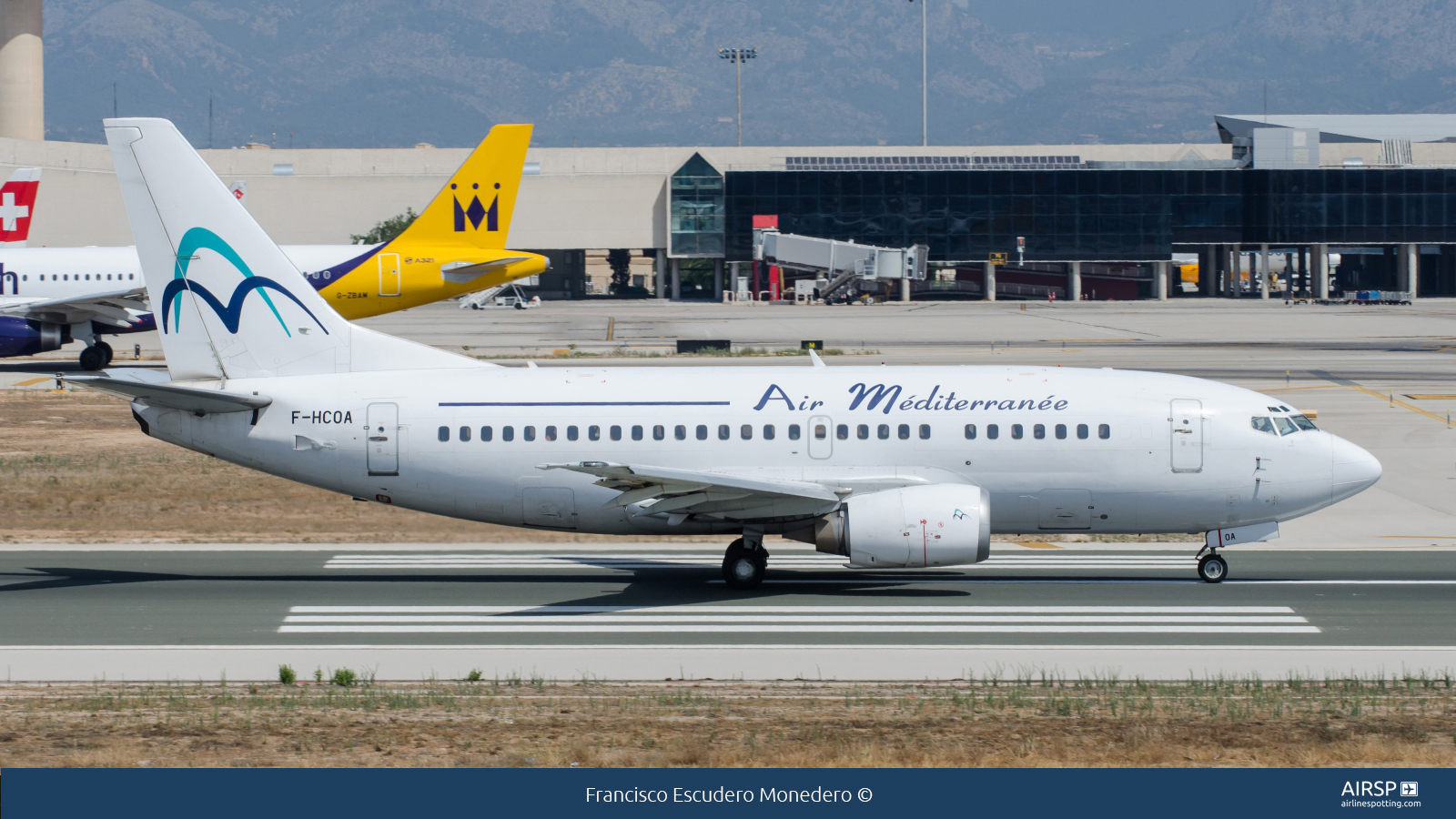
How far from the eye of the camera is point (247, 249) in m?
26.8

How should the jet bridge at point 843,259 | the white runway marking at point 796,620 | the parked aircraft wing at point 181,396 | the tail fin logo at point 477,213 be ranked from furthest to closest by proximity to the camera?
the jet bridge at point 843,259, the tail fin logo at point 477,213, the parked aircraft wing at point 181,396, the white runway marking at point 796,620

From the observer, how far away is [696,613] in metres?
23.9

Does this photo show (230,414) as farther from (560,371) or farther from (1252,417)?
(1252,417)

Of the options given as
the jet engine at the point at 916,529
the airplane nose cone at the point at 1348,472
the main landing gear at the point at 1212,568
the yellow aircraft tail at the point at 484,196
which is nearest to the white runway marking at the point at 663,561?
the main landing gear at the point at 1212,568

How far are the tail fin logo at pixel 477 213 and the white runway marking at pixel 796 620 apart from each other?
31.5 metres

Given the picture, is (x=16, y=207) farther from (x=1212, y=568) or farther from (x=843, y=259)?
(x=843, y=259)

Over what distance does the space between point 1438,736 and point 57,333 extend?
2417 inches

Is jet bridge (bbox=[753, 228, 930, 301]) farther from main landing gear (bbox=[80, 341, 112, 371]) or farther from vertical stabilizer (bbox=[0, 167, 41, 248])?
main landing gear (bbox=[80, 341, 112, 371])

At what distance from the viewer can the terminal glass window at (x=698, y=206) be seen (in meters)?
157

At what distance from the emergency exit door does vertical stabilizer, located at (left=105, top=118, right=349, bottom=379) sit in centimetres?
3232

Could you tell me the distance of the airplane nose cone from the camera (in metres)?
25.4

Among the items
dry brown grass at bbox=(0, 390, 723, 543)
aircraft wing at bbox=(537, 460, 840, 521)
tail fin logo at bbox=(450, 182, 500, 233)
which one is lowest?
dry brown grass at bbox=(0, 390, 723, 543)

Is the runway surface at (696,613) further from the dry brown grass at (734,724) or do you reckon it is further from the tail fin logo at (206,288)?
the tail fin logo at (206,288)

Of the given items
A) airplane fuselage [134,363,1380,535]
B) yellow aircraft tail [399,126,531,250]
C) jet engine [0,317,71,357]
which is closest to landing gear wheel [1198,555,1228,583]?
airplane fuselage [134,363,1380,535]
